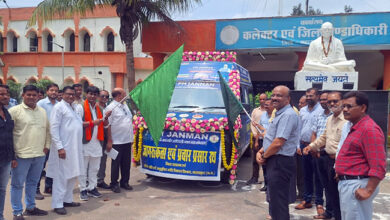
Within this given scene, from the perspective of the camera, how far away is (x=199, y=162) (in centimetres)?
592

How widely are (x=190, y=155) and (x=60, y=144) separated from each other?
2.22 meters

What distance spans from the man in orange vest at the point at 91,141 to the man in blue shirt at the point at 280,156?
9.75ft

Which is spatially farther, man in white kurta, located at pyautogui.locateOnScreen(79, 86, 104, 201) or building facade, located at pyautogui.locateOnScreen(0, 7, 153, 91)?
building facade, located at pyautogui.locateOnScreen(0, 7, 153, 91)

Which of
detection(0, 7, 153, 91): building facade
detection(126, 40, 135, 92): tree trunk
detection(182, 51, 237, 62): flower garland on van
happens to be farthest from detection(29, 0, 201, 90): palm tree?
detection(0, 7, 153, 91): building facade

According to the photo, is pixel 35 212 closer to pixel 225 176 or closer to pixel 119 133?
pixel 119 133

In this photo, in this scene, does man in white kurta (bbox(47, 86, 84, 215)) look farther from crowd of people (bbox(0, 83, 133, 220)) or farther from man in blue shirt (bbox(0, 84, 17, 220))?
man in blue shirt (bbox(0, 84, 17, 220))

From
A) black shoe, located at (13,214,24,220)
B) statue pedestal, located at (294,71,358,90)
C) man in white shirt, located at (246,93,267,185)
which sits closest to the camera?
black shoe, located at (13,214,24,220)

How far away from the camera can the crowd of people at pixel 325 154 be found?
2859 mm

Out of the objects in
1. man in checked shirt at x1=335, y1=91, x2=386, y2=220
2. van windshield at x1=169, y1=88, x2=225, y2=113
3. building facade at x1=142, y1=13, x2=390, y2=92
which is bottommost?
man in checked shirt at x1=335, y1=91, x2=386, y2=220

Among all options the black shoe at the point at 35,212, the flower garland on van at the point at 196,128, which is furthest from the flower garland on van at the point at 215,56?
the black shoe at the point at 35,212

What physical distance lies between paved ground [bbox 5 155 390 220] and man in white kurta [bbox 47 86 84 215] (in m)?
0.34

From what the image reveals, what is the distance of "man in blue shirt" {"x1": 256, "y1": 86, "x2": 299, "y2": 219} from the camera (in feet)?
12.3

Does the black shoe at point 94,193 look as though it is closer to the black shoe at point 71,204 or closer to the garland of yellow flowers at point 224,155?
the black shoe at point 71,204

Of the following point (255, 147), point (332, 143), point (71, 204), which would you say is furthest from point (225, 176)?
point (71, 204)
